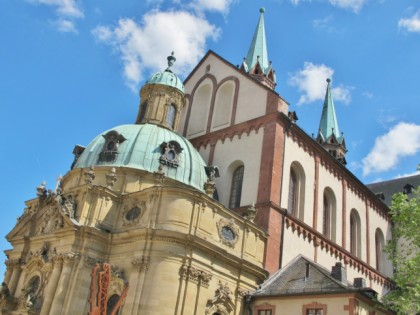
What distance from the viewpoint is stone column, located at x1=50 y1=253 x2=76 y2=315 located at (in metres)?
23.7

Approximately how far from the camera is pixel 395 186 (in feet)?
191

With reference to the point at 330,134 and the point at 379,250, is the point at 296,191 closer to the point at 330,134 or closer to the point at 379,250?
the point at 379,250

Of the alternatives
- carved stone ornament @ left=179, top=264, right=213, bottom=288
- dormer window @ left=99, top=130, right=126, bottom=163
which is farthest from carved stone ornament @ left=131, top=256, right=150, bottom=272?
dormer window @ left=99, top=130, right=126, bottom=163

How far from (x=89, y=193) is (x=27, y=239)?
18.4 ft

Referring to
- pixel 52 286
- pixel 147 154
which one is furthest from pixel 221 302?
pixel 147 154

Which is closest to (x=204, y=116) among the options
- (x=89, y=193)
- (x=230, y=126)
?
(x=230, y=126)

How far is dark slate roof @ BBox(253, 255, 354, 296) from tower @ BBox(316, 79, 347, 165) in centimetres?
2939

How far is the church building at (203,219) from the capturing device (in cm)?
2414

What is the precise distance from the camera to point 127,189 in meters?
28.2

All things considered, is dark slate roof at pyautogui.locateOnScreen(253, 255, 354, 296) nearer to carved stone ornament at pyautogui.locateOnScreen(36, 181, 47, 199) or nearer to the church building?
the church building

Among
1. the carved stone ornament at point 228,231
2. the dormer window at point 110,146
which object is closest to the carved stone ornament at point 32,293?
the dormer window at point 110,146

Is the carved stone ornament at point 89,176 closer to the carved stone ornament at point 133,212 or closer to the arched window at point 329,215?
the carved stone ornament at point 133,212

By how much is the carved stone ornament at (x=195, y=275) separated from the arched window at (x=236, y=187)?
7784 millimetres

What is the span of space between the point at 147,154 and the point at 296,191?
34.8 feet
